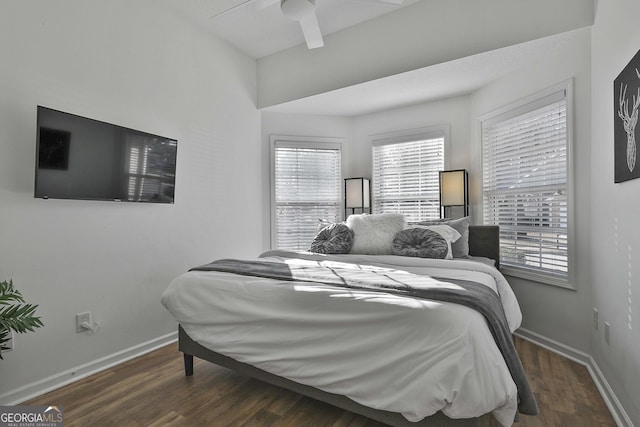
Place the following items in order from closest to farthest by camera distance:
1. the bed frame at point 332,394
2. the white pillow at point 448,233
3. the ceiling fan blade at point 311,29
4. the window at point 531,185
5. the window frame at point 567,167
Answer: the bed frame at point 332,394 < the ceiling fan blade at point 311,29 < the window frame at point 567,167 < the window at point 531,185 < the white pillow at point 448,233

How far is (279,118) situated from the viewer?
14.5 feet

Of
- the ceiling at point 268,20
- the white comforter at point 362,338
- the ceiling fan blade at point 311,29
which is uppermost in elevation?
the ceiling at point 268,20

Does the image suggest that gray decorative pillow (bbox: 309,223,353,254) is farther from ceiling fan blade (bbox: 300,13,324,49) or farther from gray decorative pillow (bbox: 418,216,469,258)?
ceiling fan blade (bbox: 300,13,324,49)

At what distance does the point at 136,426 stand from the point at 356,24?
3847 mm

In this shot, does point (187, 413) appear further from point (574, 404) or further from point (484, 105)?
point (484, 105)

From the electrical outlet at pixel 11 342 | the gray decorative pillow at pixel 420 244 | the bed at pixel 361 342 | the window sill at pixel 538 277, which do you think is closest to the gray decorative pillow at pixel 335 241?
the gray decorative pillow at pixel 420 244

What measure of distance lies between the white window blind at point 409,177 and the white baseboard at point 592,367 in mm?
1660

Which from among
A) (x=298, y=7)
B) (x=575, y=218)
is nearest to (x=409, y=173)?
(x=575, y=218)

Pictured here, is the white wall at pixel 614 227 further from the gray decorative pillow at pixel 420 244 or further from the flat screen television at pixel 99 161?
the flat screen television at pixel 99 161

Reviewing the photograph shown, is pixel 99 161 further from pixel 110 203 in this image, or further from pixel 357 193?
pixel 357 193

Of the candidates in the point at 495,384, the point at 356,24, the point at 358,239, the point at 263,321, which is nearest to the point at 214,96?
the point at 356,24

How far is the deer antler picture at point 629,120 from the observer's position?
63.2 inches

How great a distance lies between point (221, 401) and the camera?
204 cm

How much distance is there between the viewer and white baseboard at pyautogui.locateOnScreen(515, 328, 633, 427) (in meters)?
1.79
